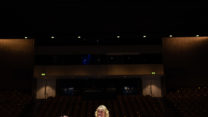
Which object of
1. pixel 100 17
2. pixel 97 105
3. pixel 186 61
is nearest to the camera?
pixel 100 17

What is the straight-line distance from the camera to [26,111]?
33.6 feet

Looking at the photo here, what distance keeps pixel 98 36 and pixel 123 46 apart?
3.17 metres

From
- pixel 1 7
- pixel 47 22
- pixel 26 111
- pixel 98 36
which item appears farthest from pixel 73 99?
pixel 1 7

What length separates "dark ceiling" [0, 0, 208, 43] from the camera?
6.90 metres

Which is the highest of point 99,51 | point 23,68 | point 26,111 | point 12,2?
point 12,2

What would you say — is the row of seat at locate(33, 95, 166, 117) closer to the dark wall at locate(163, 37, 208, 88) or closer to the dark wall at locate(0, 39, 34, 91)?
the dark wall at locate(0, 39, 34, 91)

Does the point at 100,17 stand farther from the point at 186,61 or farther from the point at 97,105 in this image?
the point at 186,61

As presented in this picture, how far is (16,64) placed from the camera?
35.8 ft

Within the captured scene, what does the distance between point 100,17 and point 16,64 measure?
523 cm

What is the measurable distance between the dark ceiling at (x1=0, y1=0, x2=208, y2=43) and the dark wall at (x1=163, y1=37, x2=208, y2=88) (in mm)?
1075

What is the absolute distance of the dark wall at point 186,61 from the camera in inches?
440

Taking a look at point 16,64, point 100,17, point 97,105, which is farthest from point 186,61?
point 16,64

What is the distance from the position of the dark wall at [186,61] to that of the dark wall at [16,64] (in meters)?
6.62

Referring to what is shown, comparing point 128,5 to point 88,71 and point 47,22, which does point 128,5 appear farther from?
point 88,71
